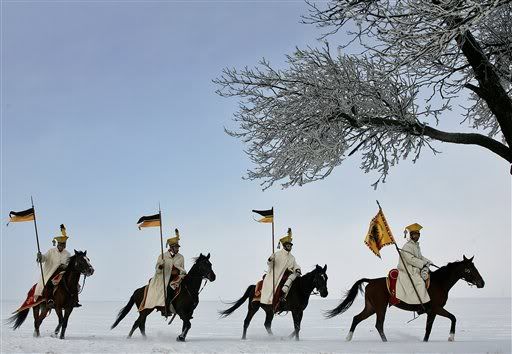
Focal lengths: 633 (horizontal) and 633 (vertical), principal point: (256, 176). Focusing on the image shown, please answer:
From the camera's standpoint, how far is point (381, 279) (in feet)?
49.2

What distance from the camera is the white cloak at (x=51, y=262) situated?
52.6ft

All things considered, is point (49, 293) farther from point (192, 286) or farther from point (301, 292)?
point (301, 292)

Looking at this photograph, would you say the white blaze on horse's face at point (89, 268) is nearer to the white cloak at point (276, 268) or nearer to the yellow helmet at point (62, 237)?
the yellow helmet at point (62, 237)

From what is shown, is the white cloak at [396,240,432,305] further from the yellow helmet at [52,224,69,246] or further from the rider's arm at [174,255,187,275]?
the yellow helmet at [52,224,69,246]

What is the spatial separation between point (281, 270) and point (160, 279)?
118 inches

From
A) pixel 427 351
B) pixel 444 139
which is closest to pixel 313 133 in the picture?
pixel 444 139

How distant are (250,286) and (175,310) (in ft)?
7.96

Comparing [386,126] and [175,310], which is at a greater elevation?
[386,126]

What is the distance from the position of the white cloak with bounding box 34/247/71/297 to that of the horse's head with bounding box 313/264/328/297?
20.7ft

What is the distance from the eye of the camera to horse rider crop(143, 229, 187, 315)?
15383 mm

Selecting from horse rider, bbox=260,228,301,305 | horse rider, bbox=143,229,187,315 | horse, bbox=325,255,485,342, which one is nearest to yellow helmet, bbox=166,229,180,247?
horse rider, bbox=143,229,187,315

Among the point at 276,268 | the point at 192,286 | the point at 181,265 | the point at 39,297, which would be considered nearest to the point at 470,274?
the point at 276,268

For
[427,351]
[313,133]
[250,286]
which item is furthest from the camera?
[250,286]

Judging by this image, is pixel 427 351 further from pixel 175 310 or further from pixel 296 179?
pixel 175 310
